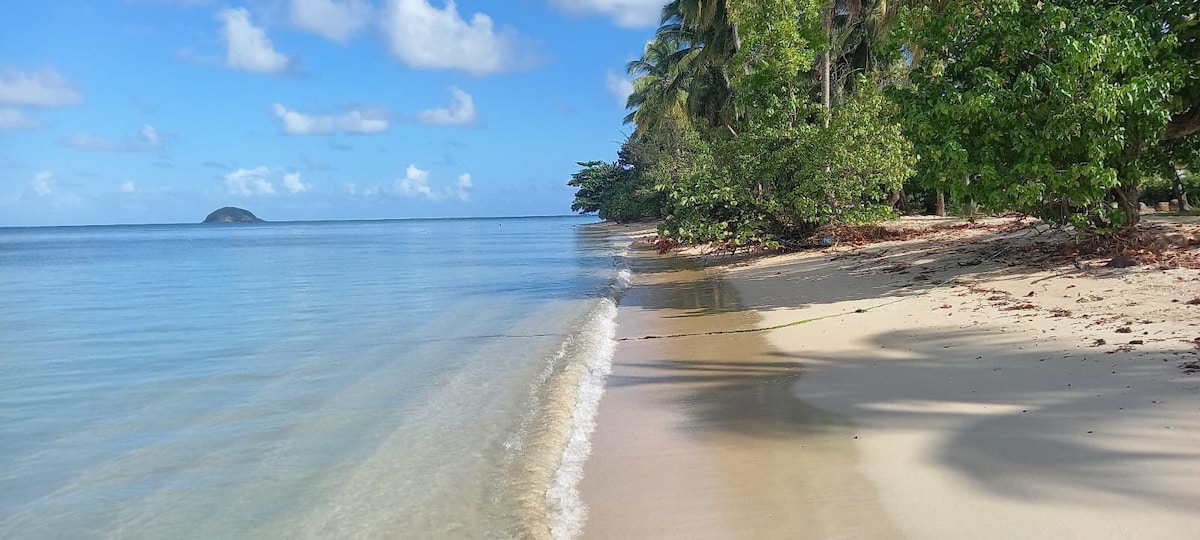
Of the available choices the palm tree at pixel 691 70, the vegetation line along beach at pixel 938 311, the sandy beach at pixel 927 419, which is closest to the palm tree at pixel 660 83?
the palm tree at pixel 691 70

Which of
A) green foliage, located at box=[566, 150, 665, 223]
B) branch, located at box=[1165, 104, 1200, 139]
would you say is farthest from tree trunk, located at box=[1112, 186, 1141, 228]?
green foliage, located at box=[566, 150, 665, 223]

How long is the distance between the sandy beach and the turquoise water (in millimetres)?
647

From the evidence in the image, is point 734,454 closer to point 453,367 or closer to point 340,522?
point 340,522

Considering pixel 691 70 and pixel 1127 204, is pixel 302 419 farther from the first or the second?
pixel 691 70

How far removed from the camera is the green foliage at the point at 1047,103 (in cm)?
938

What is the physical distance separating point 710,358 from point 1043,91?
5952mm

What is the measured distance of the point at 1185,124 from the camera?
10.7 meters

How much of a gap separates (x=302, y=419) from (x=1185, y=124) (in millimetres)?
12239

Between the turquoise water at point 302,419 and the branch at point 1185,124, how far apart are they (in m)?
8.67

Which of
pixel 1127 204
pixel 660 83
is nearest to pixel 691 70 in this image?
pixel 660 83

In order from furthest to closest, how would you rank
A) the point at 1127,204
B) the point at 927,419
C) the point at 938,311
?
the point at 1127,204
the point at 938,311
the point at 927,419

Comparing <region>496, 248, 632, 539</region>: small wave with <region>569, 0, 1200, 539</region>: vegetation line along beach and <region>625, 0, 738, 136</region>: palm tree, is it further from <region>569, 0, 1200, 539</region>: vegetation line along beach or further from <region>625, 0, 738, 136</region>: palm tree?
<region>625, 0, 738, 136</region>: palm tree

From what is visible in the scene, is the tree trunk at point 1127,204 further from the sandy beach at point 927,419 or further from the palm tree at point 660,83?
the palm tree at point 660,83

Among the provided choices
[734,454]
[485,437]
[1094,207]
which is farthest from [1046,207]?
[485,437]
